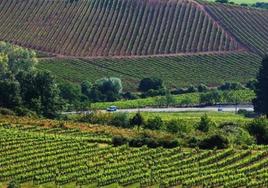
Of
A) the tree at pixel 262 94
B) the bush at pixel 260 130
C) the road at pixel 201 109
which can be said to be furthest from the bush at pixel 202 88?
the bush at pixel 260 130

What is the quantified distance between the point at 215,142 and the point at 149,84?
9433cm

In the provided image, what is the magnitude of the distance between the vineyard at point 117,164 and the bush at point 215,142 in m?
2.42

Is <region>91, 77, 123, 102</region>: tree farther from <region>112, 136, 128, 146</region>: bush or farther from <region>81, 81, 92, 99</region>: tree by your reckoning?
<region>112, 136, 128, 146</region>: bush

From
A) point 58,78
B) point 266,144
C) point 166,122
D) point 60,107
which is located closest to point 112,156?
point 266,144

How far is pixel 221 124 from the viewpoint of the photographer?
13400cm

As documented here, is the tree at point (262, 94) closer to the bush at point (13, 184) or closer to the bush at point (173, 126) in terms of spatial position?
the bush at point (173, 126)

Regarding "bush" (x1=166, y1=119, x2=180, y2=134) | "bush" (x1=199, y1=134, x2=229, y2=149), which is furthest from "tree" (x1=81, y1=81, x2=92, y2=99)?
"bush" (x1=199, y1=134, x2=229, y2=149)

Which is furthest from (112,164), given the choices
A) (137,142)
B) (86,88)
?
(86,88)

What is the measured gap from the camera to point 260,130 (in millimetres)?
117688

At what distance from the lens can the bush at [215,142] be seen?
10375cm

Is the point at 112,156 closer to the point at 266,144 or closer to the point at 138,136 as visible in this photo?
the point at 138,136

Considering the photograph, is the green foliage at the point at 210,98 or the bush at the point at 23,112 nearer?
the bush at the point at 23,112

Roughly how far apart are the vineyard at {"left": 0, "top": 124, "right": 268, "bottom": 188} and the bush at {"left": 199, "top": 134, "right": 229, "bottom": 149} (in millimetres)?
2420

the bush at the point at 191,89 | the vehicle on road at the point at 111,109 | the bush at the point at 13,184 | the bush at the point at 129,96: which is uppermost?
the bush at the point at 191,89
